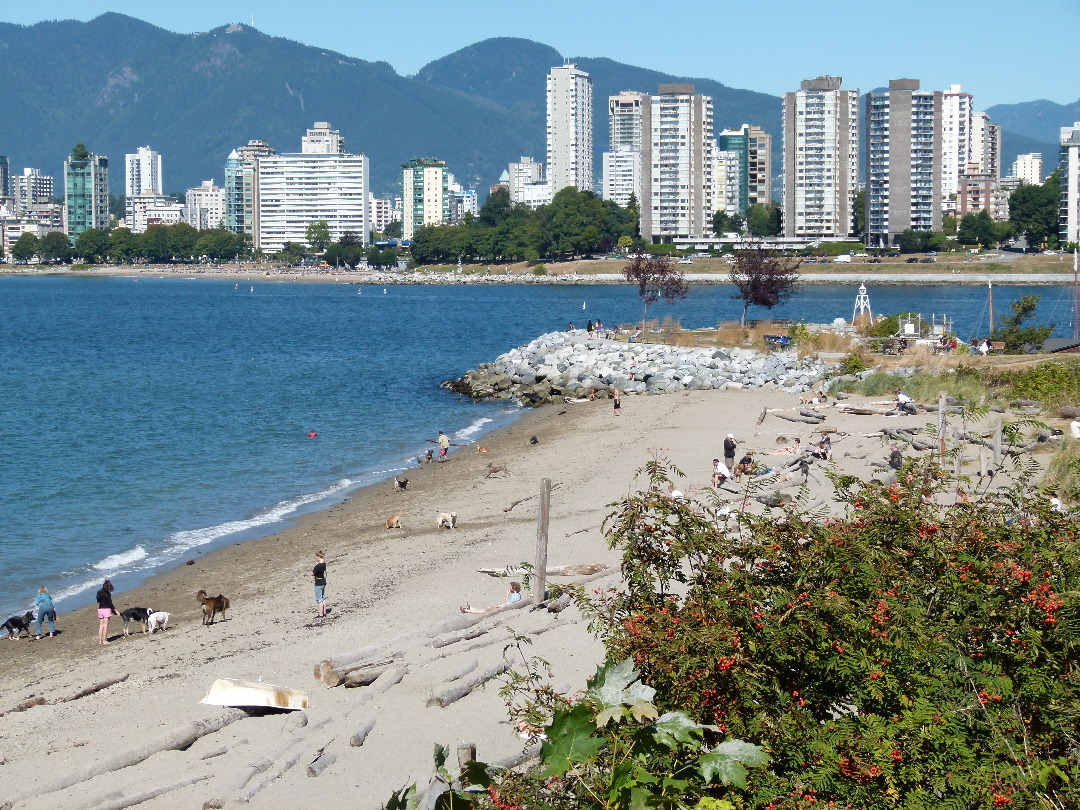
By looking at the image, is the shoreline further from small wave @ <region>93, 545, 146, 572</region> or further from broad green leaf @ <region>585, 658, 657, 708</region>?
broad green leaf @ <region>585, 658, 657, 708</region>

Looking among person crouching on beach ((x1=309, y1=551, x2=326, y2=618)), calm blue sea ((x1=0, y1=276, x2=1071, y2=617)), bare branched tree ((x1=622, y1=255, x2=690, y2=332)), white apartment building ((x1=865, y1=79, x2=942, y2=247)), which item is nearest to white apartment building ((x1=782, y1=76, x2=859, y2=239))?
white apartment building ((x1=865, y1=79, x2=942, y2=247))

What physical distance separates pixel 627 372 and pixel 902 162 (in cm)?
13736

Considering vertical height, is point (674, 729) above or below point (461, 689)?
above

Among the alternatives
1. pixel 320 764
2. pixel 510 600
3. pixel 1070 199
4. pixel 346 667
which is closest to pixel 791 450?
pixel 510 600

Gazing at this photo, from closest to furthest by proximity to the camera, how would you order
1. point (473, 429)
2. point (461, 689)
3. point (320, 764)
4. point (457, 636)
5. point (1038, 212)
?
point (320, 764) < point (461, 689) < point (457, 636) < point (473, 429) < point (1038, 212)

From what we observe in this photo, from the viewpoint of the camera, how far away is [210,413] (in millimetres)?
36969

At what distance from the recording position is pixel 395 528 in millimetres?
19828

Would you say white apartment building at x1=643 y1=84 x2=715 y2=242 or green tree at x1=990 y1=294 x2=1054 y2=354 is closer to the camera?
green tree at x1=990 y1=294 x2=1054 y2=354

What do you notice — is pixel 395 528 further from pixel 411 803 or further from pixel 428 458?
pixel 411 803

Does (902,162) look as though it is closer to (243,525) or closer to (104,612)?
(243,525)

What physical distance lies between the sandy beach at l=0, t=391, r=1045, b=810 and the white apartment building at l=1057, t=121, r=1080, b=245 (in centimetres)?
13136

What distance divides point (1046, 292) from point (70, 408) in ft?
303

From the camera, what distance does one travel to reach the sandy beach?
8.70m

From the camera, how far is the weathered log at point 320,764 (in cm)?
853
